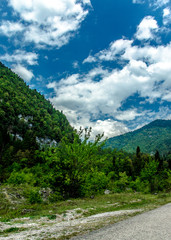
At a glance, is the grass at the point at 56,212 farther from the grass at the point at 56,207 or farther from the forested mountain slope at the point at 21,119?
the forested mountain slope at the point at 21,119

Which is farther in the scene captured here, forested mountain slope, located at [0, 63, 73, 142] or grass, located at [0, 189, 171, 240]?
forested mountain slope, located at [0, 63, 73, 142]

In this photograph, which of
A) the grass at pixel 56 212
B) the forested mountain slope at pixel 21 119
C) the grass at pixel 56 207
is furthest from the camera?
the forested mountain slope at pixel 21 119

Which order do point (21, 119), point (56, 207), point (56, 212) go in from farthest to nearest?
1. point (21, 119)
2. point (56, 207)
3. point (56, 212)

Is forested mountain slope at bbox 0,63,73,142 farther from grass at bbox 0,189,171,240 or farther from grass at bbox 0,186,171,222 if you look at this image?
grass at bbox 0,189,171,240

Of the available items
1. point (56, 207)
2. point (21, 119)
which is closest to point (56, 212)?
point (56, 207)

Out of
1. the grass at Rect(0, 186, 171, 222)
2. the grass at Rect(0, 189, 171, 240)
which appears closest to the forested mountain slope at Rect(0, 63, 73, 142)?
the grass at Rect(0, 186, 171, 222)

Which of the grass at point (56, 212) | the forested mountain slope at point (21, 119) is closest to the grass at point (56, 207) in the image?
the grass at point (56, 212)

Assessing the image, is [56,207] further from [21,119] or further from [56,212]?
[21,119]

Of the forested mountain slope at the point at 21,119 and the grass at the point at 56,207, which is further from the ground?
the forested mountain slope at the point at 21,119

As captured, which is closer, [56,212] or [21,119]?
[56,212]

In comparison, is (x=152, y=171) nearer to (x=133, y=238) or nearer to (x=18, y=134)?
(x=133, y=238)

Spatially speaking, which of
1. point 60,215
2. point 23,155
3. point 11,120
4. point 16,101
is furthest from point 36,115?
point 60,215

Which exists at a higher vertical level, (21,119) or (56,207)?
(21,119)

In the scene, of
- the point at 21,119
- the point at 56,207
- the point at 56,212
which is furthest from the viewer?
the point at 21,119
